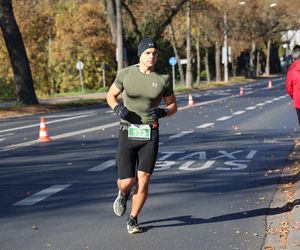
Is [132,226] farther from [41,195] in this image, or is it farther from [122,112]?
[41,195]

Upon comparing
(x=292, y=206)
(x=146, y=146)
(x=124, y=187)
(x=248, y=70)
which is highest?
(x=146, y=146)

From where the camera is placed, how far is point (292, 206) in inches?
307

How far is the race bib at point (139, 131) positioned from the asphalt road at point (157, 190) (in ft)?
3.19

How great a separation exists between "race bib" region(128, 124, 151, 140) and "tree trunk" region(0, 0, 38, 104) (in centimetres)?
2622

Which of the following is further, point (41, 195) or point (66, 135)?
point (66, 135)

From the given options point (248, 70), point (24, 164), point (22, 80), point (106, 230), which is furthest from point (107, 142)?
point (248, 70)

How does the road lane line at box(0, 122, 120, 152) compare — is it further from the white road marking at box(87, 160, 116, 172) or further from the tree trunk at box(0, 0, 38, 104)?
the tree trunk at box(0, 0, 38, 104)

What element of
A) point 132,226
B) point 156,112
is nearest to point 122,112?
point 156,112

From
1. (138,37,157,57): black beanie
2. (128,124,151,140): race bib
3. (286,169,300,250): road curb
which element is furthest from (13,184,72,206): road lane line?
(286,169,300,250): road curb

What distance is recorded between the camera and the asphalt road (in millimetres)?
6555

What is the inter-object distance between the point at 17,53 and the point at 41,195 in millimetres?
23971

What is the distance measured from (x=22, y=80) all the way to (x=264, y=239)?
27.0 m

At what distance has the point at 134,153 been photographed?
259 inches

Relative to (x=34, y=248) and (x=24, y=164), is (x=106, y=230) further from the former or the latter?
(x=24, y=164)
